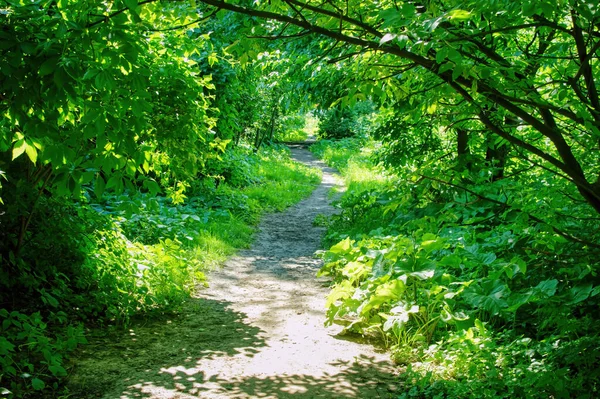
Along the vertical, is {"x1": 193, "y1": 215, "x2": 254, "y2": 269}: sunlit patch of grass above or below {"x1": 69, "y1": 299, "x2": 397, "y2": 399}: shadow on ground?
above

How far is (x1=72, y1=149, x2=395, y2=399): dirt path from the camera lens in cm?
404

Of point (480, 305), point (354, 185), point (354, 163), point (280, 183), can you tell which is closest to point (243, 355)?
point (480, 305)

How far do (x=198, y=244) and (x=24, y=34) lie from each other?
5923mm

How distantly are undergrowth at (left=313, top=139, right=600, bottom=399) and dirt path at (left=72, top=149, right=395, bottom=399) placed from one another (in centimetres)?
34

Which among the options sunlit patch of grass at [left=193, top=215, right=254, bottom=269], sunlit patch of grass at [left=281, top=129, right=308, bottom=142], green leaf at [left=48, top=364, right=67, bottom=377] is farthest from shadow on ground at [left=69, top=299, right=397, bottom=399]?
sunlit patch of grass at [left=281, top=129, right=308, bottom=142]

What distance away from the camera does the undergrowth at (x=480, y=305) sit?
333cm

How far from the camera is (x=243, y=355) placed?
4758 millimetres

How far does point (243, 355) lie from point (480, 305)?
2010 millimetres

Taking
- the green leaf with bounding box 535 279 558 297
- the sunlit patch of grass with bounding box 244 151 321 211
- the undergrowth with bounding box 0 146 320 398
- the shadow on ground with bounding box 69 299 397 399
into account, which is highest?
the sunlit patch of grass with bounding box 244 151 321 211

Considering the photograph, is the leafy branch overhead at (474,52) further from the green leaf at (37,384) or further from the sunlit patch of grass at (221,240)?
the sunlit patch of grass at (221,240)

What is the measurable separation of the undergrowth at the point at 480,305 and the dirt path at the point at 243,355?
0.34m

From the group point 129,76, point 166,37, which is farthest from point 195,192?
point 129,76

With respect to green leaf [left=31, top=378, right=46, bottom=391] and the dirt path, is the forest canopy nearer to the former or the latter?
green leaf [left=31, top=378, right=46, bottom=391]

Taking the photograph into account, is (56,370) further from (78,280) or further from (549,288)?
(549,288)
